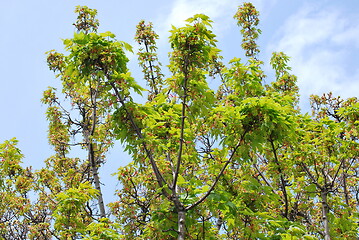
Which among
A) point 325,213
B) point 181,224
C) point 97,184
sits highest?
point 97,184

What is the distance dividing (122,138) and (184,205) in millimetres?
2173

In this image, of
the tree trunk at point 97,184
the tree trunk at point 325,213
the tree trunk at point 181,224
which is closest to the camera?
the tree trunk at point 181,224

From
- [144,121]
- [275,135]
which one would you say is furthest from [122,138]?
[275,135]

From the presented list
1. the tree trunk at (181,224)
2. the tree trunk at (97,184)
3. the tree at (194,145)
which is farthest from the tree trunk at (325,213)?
the tree trunk at (97,184)

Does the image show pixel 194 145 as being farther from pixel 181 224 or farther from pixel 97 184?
pixel 97 184

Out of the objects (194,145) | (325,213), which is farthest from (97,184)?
(325,213)

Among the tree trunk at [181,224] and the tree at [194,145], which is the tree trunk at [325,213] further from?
the tree trunk at [181,224]

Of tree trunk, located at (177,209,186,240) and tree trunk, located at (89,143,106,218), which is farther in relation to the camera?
tree trunk, located at (89,143,106,218)

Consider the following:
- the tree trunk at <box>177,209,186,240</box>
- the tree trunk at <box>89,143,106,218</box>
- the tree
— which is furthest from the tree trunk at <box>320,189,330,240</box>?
the tree trunk at <box>89,143,106,218</box>

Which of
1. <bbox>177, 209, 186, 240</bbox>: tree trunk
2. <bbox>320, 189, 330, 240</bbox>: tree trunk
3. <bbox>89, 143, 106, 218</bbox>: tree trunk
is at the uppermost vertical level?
<bbox>89, 143, 106, 218</bbox>: tree trunk

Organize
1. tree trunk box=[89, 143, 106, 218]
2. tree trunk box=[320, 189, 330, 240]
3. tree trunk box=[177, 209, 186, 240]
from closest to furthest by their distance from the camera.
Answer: tree trunk box=[177, 209, 186, 240] → tree trunk box=[320, 189, 330, 240] → tree trunk box=[89, 143, 106, 218]

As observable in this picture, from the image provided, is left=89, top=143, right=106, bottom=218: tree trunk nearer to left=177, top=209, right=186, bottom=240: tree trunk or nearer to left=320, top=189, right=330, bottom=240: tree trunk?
left=177, top=209, right=186, bottom=240: tree trunk

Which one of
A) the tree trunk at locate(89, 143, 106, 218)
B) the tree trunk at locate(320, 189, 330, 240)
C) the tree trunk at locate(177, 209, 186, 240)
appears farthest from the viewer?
the tree trunk at locate(89, 143, 106, 218)

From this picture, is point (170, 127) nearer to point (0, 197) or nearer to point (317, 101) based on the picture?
point (0, 197)
